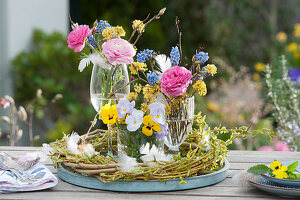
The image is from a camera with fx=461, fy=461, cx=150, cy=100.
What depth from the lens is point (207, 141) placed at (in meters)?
1.40

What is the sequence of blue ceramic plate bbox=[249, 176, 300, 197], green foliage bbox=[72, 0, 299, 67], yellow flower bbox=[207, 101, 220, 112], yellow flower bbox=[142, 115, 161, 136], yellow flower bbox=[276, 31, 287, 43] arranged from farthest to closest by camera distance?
yellow flower bbox=[276, 31, 287, 43] → green foliage bbox=[72, 0, 299, 67] → yellow flower bbox=[207, 101, 220, 112] → yellow flower bbox=[142, 115, 161, 136] → blue ceramic plate bbox=[249, 176, 300, 197]

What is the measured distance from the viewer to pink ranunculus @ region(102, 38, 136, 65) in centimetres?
132

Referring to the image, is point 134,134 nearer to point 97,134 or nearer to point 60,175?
point 60,175

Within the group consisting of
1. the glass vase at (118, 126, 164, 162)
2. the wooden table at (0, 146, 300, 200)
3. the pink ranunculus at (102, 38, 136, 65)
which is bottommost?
the wooden table at (0, 146, 300, 200)

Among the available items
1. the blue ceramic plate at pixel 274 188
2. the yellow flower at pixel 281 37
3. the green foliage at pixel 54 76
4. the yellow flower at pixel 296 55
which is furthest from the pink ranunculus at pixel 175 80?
the yellow flower at pixel 281 37

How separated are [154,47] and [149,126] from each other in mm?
3552

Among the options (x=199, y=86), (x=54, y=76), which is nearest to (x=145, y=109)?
(x=199, y=86)

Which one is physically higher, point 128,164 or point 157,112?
point 157,112

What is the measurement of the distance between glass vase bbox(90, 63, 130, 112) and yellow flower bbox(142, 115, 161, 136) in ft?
0.60

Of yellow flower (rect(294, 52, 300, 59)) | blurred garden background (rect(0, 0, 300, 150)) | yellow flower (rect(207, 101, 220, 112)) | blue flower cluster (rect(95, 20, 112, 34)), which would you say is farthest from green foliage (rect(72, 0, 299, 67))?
blue flower cluster (rect(95, 20, 112, 34))

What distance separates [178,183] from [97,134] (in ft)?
1.65

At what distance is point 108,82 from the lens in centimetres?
145

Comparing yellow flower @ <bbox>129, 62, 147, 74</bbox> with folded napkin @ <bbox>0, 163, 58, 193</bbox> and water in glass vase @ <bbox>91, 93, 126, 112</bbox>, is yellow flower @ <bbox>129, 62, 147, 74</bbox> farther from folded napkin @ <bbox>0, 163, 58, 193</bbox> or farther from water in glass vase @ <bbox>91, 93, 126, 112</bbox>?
folded napkin @ <bbox>0, 163, 58, 193</bbox>

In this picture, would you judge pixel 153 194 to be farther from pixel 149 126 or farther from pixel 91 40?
pixel 91 40
